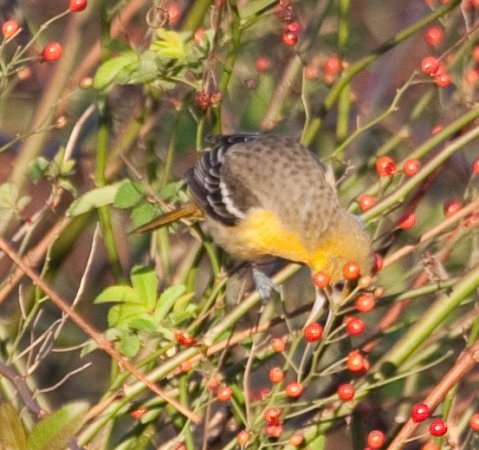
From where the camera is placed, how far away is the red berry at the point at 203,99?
151 inches

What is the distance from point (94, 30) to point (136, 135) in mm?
2006

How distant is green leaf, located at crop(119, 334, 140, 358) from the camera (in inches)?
134

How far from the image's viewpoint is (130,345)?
3.42m

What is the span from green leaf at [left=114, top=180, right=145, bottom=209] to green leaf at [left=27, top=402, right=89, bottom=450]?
1272 millimetres

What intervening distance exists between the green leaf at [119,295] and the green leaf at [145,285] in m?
0.02

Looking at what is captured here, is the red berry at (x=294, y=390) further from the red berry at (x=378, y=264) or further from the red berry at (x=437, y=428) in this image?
the red berry at (x=378, y=264)

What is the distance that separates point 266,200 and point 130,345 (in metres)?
1.68

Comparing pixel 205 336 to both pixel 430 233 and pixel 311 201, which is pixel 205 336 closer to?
pixel 430 233

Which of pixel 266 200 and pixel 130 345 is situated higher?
pixel 130 345

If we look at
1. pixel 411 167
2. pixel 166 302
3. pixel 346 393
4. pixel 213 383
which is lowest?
pixel 346 393

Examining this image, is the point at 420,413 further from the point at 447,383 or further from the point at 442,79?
the point at 442,79

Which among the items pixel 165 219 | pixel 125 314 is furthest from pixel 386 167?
pixel 125 314

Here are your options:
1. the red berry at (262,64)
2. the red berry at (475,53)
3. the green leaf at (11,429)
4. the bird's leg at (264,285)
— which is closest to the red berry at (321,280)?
the bird's leg at (264,285)

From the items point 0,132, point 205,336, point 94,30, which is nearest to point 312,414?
point 205,336
